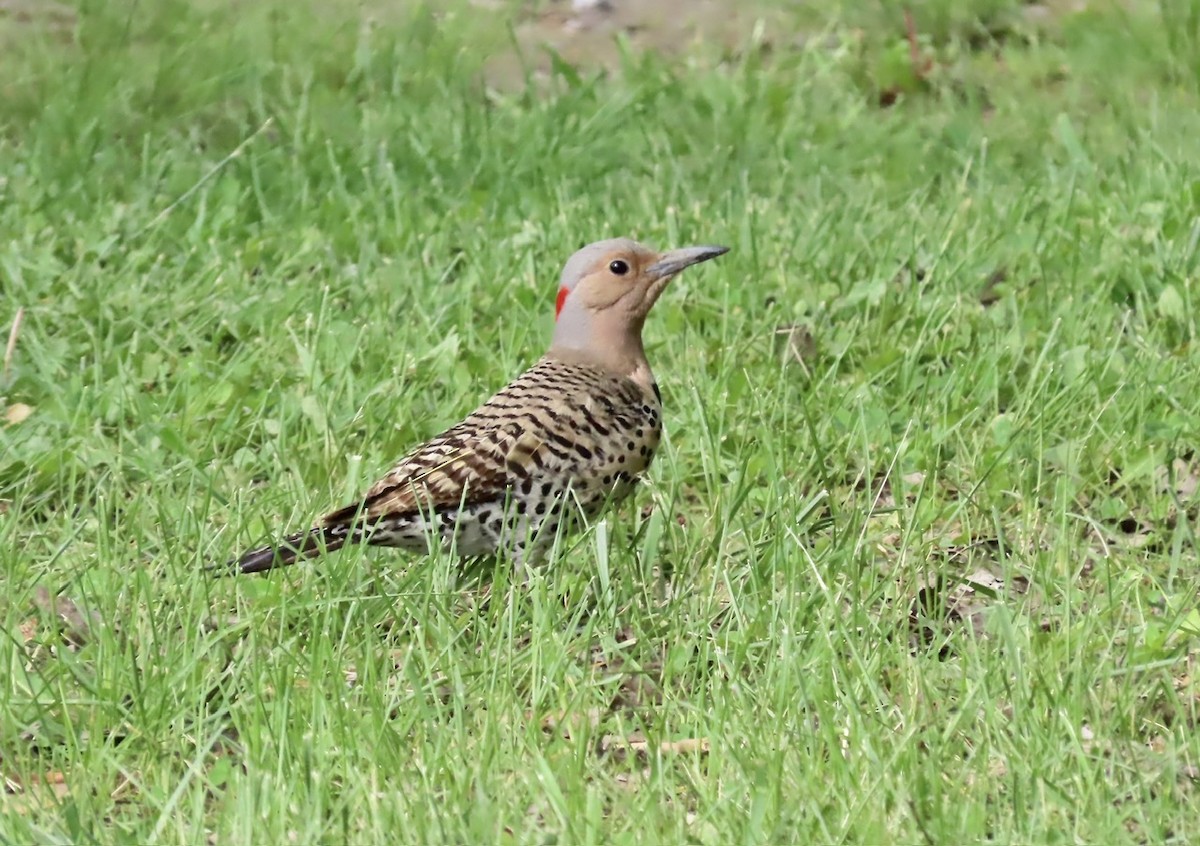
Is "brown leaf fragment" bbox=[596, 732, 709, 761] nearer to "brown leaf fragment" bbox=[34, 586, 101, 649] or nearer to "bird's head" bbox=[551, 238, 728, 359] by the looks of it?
"brown leaf fragment" bbox=[34, 586, 101, 649]

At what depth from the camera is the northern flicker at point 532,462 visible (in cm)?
446

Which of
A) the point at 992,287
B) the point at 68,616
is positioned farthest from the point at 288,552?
the point at 992,287

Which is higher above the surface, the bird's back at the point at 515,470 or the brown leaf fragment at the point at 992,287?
the bird's back at the point at 515,470

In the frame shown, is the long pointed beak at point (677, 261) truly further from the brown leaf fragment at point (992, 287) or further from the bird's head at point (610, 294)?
the brown leaf fragment at point (992, 287)

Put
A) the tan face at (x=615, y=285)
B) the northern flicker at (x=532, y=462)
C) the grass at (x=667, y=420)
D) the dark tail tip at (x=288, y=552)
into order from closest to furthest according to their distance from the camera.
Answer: the grass at (x=667, y=420)
the dark tail tip at (x=288, y=552)
the northern flicker at (x=532, y=462)
the tan face at (x=615, y=285)

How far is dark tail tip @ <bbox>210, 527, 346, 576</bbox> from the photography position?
4.27 m

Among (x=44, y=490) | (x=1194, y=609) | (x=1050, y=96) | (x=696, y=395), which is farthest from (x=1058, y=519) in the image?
(x=1050, y=96)

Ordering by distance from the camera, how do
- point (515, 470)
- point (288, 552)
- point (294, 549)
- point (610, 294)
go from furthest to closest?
1. point (610, 294)
2. point (515, 470)
3. point (288, 552)
4. point (294, 549)

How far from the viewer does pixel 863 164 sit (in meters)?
7.68

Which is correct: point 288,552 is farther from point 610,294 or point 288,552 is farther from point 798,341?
point 798,341

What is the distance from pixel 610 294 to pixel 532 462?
0.72 m

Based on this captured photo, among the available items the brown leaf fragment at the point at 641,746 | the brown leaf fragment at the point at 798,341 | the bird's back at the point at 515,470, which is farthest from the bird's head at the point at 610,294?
the brown leaf fragment at the point at 641,746

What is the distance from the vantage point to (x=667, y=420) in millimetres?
5637

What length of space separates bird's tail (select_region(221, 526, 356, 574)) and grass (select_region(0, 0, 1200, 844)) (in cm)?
8
